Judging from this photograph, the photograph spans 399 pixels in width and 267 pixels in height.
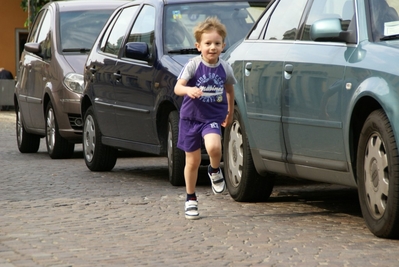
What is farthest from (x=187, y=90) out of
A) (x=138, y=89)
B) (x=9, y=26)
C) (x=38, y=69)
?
(x=9, y=26)

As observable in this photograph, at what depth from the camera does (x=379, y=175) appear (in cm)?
655

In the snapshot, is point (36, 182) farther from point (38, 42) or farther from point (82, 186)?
point (38, 42)

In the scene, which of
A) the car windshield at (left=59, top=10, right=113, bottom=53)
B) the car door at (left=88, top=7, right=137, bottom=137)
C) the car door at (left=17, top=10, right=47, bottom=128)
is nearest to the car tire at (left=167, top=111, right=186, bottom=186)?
the car door at (left=88, top=7, right=137, bottom=137)

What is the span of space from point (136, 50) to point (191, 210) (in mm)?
2844

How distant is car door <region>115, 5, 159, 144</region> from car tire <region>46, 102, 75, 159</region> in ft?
10.3

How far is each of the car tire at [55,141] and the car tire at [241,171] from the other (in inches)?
226

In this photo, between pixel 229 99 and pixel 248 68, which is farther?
pixel 248 68

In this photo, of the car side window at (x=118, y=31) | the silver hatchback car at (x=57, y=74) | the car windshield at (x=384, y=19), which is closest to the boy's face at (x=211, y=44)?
the car windshield at (x=384, y=19)

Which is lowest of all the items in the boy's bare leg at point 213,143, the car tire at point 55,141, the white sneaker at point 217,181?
the car tire at point 55,141

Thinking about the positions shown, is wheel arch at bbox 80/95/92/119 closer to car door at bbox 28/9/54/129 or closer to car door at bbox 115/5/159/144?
car door at bbox 115/5/159/144

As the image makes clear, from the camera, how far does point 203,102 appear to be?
789cm

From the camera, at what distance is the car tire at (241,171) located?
333 inches

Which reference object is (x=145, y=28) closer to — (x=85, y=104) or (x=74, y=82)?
(x=85, y=104)

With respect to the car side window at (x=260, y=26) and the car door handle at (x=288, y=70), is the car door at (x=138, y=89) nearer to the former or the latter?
the car side window at (x=260, y=26)
